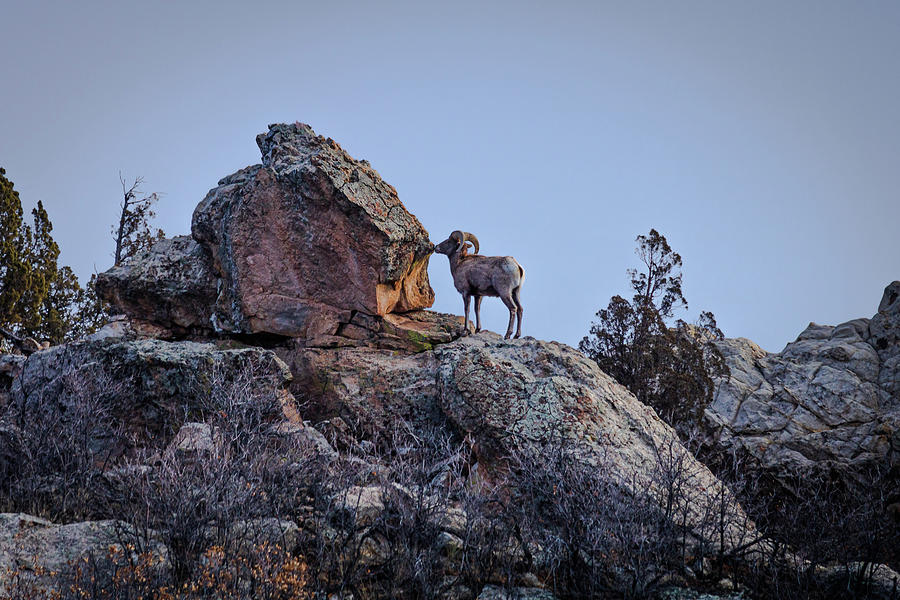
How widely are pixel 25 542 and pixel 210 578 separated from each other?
2173mm

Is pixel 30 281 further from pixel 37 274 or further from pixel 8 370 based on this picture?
pixel 8 370

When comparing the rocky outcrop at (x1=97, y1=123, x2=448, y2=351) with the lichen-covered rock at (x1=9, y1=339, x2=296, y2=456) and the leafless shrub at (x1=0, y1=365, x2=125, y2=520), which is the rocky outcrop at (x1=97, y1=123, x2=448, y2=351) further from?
the leafless shrub at (x1=0, y1=365, x2=125, y2=520)

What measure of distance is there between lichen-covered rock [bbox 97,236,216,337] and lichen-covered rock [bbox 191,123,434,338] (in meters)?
0.99

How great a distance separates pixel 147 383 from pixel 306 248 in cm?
407

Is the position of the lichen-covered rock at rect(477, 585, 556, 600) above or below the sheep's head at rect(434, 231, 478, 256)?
below

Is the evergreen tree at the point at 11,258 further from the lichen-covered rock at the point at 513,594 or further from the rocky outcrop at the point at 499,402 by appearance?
the lichen-covered rock at the point at 513,594

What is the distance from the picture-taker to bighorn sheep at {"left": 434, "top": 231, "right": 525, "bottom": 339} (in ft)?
51.4

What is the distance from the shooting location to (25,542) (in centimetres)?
761

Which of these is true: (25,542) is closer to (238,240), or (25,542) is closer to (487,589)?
(487,589)

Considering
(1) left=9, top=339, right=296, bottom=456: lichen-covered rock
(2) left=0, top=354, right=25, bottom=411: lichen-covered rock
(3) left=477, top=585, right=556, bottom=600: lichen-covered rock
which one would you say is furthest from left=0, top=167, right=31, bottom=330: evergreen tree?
(3) left=477, top=585, right=556, bottom=600: lichen-covered rock

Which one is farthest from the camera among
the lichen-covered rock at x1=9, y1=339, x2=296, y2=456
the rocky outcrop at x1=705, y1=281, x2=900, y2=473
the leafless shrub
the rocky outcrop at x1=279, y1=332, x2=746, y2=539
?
the rocky outcrop at x1=705, y1=281, x2=900, y2=473

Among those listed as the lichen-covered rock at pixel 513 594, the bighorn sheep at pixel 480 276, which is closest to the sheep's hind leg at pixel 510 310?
the bighorn sheep at pixel 480 276

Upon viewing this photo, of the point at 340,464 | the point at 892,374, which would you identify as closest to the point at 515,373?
the point at 340,464

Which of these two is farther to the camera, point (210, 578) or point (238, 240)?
point (238, 240)
